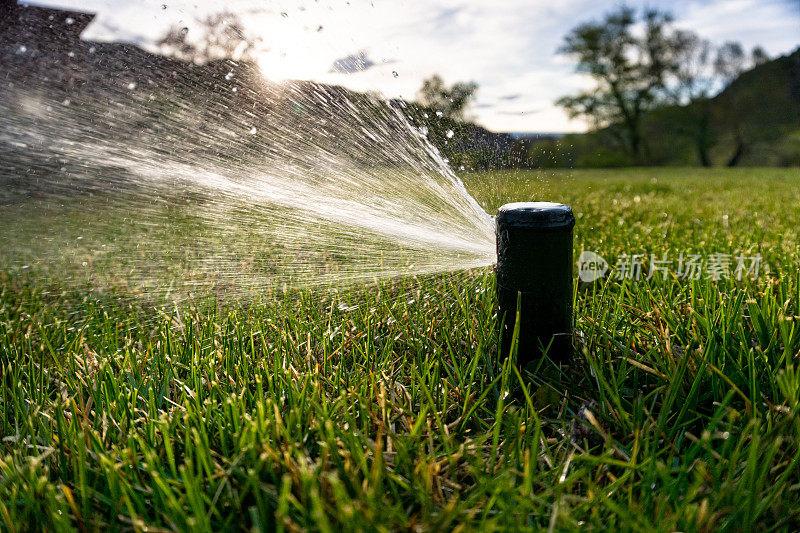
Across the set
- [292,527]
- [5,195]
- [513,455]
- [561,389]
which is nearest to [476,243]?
[561,389]

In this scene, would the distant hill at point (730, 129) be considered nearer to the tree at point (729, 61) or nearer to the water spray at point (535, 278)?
the tree at point (729, 61)

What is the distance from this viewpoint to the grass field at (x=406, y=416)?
1.06 metres

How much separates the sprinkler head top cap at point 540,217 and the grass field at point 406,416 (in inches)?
13.5

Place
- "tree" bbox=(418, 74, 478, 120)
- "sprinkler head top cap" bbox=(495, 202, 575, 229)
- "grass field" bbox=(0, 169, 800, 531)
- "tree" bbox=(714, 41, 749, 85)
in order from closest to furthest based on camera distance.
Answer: "grass field" bbox=(0, 169, 800, 531) → "sprinkler head top cap" bbox=(495, 202, 575, 229) → "tree" bbox=(418, 74, 478, 120) → "tree" bbox=(714, 41, 749, 85)

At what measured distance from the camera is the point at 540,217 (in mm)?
1392

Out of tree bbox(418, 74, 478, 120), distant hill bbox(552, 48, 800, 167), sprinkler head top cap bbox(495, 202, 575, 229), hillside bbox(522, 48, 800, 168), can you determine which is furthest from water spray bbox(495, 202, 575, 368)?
hillside bbox(522, 48, 800, 168)

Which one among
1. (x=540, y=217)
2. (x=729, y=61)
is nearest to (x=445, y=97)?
(x=540, y=217)

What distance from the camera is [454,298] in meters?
2.28

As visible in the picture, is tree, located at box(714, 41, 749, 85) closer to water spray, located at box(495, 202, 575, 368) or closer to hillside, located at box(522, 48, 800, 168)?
hillside, located at box(522, 48, 800, 168)

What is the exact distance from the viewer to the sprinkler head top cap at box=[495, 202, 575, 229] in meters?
1.39

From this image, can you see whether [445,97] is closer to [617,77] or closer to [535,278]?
[535,278]

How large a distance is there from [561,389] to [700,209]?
4355 millimetres

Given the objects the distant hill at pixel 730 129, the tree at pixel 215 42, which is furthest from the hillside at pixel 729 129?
the tree at pixel 215 42

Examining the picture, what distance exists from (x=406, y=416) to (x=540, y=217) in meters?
0.58
